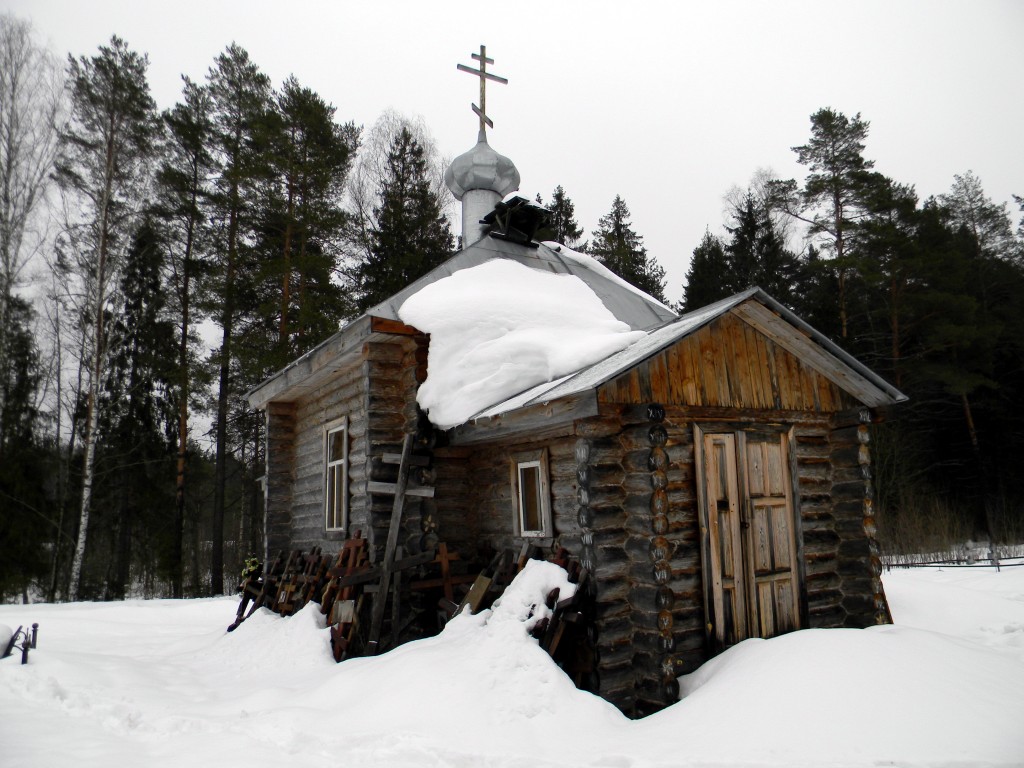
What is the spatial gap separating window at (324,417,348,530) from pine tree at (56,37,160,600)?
31.4 ft

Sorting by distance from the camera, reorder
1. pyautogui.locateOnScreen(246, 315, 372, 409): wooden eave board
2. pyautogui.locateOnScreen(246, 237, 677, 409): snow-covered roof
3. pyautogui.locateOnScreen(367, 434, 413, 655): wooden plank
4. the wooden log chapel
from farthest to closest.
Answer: pyautogui.locateOnScreen(246, 237, 677, 409): snow-covered roof, pyautogui.locateOnScreen(246, 315, 372, 409): wooden eave board, pyautogui.locateOnScreen(367, 434, 413, 655): wooden plank, the wooden log chapel

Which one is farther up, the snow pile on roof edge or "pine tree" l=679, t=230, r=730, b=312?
"pine tree" l=679, t=230, r=730, b=312

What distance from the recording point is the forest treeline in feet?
56.1

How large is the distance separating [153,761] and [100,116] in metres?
18.3

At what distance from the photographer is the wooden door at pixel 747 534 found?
6523mm

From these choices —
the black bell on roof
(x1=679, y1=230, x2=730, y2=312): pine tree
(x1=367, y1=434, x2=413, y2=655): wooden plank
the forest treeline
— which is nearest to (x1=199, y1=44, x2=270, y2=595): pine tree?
the forest treeline

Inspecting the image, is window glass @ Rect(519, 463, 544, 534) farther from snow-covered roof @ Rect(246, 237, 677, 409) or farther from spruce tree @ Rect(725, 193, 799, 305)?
spruce tree @ Rect(725, 193, 799, 305)

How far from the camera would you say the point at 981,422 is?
80.9ft

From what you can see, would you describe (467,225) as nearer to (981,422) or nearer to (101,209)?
(101,209)

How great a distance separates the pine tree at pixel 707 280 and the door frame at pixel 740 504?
21807 millimetres

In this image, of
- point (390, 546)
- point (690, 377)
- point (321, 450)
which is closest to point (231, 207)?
point (321, 450)

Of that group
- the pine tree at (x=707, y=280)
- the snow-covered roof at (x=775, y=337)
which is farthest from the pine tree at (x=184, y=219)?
the pine tree at (x=707, y=280)

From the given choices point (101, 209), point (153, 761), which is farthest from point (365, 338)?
point (101, 209)

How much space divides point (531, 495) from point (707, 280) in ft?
76.2
